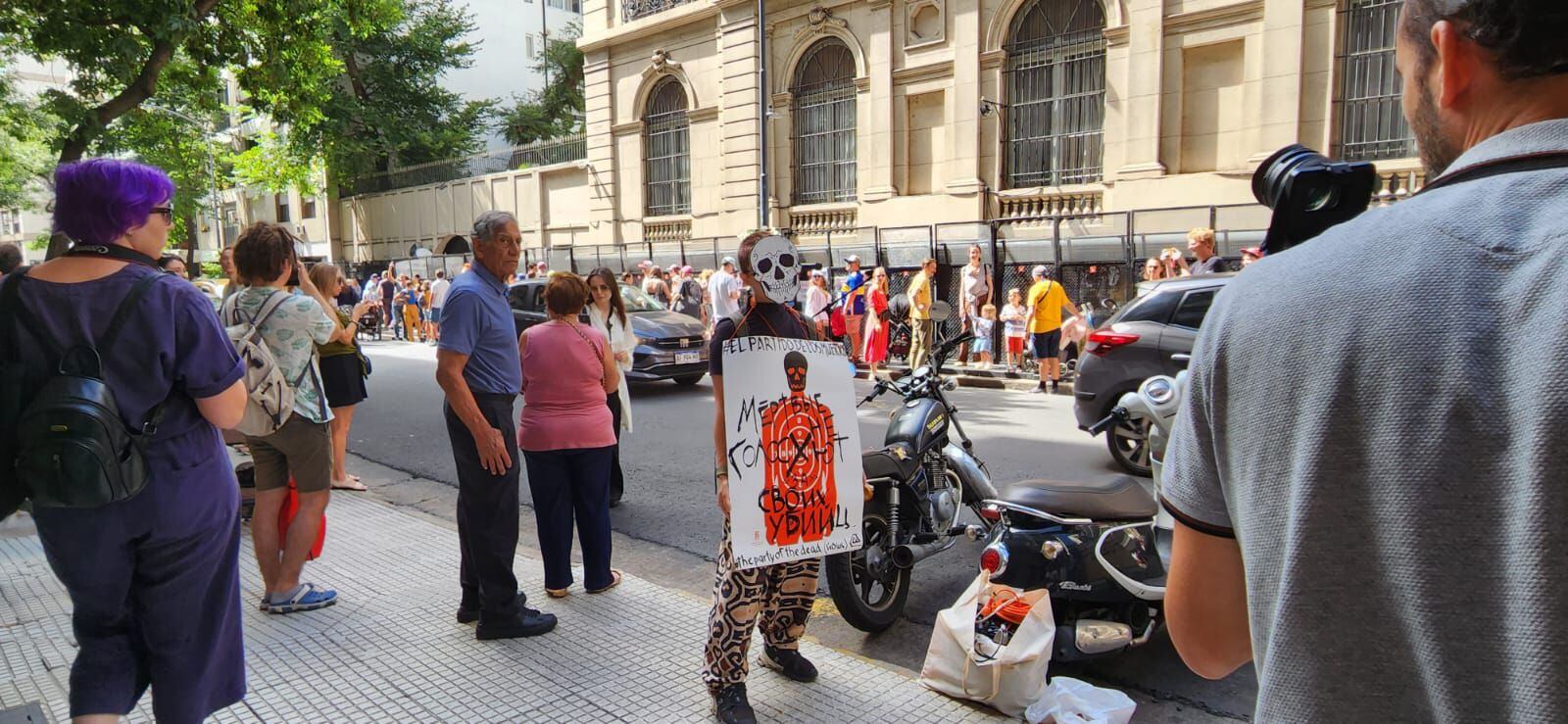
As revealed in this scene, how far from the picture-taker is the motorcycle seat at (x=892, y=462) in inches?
163

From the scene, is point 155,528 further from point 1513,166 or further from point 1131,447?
point 1131,447

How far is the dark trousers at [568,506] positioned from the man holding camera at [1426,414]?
370cm

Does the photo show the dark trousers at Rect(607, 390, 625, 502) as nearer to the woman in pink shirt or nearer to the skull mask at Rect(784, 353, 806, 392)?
the woman in pink shirt

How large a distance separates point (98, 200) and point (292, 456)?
2.05m

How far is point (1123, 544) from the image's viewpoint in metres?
3.73

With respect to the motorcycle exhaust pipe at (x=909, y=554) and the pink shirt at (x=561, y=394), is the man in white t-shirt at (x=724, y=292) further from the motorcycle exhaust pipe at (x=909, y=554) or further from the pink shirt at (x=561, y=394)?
the motorcycle exhaust pipe at (x=909, y=554)

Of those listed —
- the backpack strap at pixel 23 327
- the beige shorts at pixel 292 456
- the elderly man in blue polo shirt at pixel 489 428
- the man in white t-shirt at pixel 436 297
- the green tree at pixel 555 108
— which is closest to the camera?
the backpack strap at pixel 23 327

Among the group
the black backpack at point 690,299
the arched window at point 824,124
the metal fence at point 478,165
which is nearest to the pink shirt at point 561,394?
the black backpack at point 690,299

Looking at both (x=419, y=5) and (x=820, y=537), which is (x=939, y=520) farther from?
(x=419, y=5)

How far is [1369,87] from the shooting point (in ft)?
47.9

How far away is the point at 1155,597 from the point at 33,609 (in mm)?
5160

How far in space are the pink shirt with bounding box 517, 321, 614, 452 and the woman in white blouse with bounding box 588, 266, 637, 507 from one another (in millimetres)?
2314

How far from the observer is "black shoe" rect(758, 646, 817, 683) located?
363 centimetres

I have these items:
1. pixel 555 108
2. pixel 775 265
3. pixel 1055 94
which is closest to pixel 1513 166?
pixel 775 265
